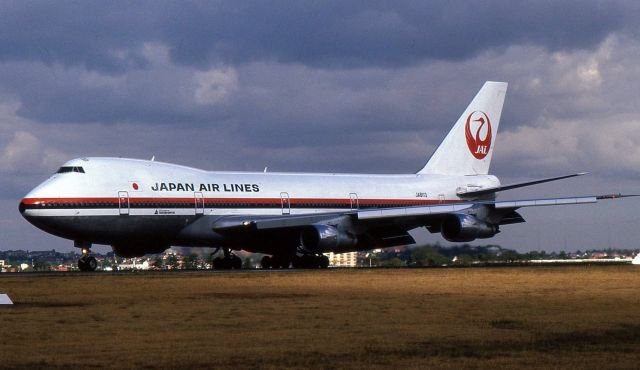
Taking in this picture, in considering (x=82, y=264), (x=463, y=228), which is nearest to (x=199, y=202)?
(x=82, y=264)

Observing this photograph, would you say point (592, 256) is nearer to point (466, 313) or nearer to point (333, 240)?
point (333, 240)

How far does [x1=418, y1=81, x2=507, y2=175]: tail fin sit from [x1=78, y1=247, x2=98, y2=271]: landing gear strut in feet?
70.3

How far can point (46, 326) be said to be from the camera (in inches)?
790

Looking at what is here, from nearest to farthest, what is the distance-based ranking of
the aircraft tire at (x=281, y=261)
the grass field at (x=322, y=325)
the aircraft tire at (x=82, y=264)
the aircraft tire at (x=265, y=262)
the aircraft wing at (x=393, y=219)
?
the grass field at (x=322, y=325), the aircraft tire at (x=82, y=264), the aircraft wing at (x=393, y=219), the aircraft tire at (x=281, y=261), the aircraft tire at (x=265, y=262)

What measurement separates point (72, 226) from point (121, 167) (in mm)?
3464

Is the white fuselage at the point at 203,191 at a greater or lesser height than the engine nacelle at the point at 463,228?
greater

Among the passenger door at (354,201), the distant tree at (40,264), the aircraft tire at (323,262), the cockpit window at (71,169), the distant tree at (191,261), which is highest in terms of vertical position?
the cockpit window at (71,169)

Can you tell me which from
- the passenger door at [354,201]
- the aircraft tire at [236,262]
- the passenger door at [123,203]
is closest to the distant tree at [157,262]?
the aircraft tire at [236,262]

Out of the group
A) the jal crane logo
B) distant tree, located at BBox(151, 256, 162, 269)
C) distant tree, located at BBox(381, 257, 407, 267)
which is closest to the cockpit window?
distant tree, located at BBox(151, 256, 162, 269)

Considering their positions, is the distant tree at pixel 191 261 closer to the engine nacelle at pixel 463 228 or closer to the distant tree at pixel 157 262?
the distant tree at pixel 157 262

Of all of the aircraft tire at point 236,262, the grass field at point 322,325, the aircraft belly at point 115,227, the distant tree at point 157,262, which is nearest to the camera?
the grass field at point 322,325

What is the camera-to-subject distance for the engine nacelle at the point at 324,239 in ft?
159

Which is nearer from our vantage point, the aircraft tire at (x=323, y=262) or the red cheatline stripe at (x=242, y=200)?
the red cheatline stripe at (x=242, y=200)

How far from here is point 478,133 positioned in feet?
206
